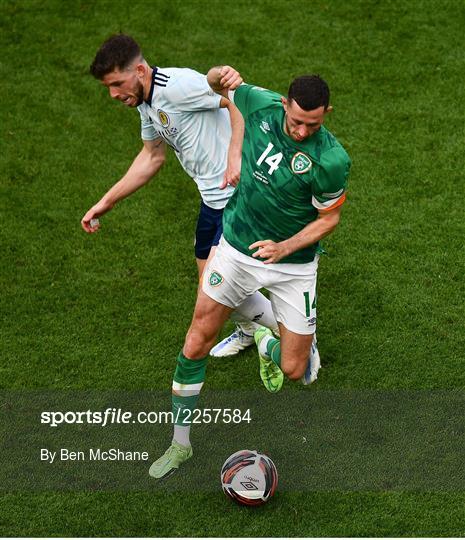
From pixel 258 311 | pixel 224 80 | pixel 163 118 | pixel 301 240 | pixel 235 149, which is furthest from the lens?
pixel 258 311

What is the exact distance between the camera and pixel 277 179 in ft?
21.4

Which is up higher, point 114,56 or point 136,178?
point 114,56

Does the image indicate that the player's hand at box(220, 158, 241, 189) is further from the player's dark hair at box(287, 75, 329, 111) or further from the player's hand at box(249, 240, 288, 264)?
the player's dark hair at box(287, 75, 329, 111)

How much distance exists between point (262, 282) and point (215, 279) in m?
0.30

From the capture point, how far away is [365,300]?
28.2ft

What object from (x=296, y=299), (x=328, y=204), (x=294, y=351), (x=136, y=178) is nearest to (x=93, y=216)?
(x=136, y=178)

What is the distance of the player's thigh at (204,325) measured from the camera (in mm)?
6922

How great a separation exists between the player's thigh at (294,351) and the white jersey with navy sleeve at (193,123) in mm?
1080

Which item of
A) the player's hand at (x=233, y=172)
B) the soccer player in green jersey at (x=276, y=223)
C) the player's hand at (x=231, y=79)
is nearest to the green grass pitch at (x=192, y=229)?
the soccer player in green jersey at (x=276, y=223)

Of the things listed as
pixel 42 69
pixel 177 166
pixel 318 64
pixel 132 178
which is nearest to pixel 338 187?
Result: pixel 132 178

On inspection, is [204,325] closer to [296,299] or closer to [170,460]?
[296,299]

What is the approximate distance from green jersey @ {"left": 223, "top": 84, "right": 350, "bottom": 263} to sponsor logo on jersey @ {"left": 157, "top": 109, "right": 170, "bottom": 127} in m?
→ 0.53

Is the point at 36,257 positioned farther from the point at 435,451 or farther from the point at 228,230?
the point at 435,451

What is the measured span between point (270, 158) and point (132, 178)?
1.36 metres
